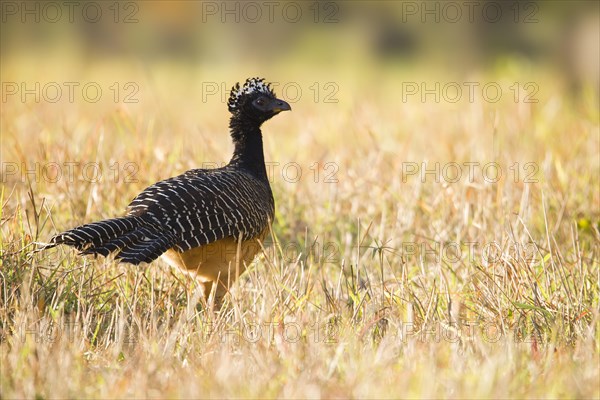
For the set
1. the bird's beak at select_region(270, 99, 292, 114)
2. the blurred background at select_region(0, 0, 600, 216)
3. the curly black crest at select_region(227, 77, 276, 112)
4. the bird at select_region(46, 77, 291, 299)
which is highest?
the curly black crest at select_region(227, 77, 276, 112)

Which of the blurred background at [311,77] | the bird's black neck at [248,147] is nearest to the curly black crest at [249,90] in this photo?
the bird's black neck at [248,147]

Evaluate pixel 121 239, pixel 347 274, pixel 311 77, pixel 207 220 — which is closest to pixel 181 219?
pixel 207 220

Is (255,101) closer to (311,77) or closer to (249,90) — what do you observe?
(249,90)

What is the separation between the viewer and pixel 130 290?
5109mm

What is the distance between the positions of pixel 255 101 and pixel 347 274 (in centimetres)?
128

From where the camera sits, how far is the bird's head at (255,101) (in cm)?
610

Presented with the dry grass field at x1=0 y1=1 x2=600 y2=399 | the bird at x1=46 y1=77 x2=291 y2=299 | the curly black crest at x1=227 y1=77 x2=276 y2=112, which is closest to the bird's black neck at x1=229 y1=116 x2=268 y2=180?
the bird at x1=46 y1=77 x2=291 y2=299

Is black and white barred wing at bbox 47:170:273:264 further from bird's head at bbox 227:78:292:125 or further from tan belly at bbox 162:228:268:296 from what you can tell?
bird's head at bbox 227:78:292:125

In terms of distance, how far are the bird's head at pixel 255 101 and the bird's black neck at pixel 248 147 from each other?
56 millimetres

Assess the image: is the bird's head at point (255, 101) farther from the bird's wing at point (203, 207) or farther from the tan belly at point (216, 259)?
the tan belly at point (216, 259)

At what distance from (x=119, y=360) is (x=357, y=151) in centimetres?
440

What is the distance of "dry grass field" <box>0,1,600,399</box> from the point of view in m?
3.65

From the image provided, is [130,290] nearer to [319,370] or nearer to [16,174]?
[319,370]

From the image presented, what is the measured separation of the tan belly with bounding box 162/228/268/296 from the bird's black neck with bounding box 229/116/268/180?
2.46ft
